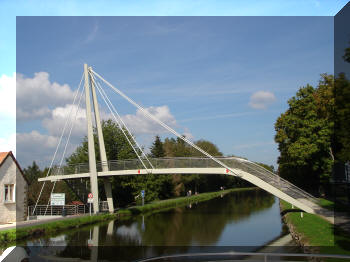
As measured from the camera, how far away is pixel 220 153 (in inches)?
3113

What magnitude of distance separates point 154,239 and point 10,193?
35.1 feet

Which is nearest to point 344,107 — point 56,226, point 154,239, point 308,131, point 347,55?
point 347,55

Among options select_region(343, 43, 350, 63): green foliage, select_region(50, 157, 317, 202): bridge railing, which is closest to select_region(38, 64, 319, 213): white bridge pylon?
select_region(50, 157, 317, 202): bridge railing

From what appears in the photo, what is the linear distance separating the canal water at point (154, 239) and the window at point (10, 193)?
191 inches

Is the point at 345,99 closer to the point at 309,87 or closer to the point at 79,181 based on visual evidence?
the point at 309,87

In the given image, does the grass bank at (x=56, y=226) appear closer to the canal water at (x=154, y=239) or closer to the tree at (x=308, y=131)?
the canal water at (x=154, y=239)

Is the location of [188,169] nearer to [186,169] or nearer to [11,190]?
[186,169]

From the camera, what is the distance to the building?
72.1 feet

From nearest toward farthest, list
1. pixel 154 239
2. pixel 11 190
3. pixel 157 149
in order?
pixel 154 239 → pixel 11 190 → pixel 157 149

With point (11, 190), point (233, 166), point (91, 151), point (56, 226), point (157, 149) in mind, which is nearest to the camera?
point (56, 226)

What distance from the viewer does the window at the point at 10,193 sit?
22586 millimetres

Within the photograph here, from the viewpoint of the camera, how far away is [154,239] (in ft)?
62.5

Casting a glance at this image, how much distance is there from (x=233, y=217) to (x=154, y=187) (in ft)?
47.4

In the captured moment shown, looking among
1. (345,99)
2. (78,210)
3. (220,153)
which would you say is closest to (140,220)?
(78,210)
